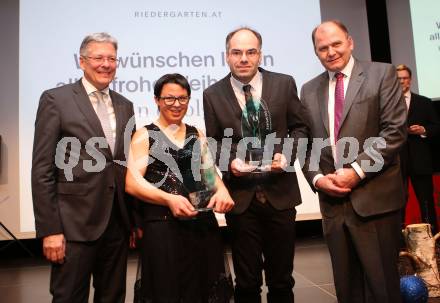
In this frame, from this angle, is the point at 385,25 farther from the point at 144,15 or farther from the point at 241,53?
the point at 241,53

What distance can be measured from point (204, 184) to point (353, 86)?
79 centimetres

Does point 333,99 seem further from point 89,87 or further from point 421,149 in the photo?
point 421,149

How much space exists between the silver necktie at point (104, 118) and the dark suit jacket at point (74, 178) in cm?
3

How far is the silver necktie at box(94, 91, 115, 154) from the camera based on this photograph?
6.35ft

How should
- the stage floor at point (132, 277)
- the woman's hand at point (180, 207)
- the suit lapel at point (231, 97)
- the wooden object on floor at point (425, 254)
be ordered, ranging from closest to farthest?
the woman's hand at point (180, 207) → the suit lapel at point (231, 97) → the wooden object on floor at point (425, 254) → the stage floor at point (132, 277)

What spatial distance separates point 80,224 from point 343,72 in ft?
4.45

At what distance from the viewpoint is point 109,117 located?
1986 mm

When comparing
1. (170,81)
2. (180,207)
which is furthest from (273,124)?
(180,207)

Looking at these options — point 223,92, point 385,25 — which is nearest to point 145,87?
point 223,92

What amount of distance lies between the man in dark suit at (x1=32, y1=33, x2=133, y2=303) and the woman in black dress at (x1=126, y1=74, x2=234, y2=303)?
0.47 feet

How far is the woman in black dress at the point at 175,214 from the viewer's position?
1738 mm

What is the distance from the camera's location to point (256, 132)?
1913 millimetres

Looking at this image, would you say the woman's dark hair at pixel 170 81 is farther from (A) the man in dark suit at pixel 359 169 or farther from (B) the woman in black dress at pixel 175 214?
(A) the man in dark suit at pixel 359 169

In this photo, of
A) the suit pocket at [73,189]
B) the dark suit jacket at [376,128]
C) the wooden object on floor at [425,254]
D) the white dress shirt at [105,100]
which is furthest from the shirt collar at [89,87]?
the wooden object on floor at [425,254]
